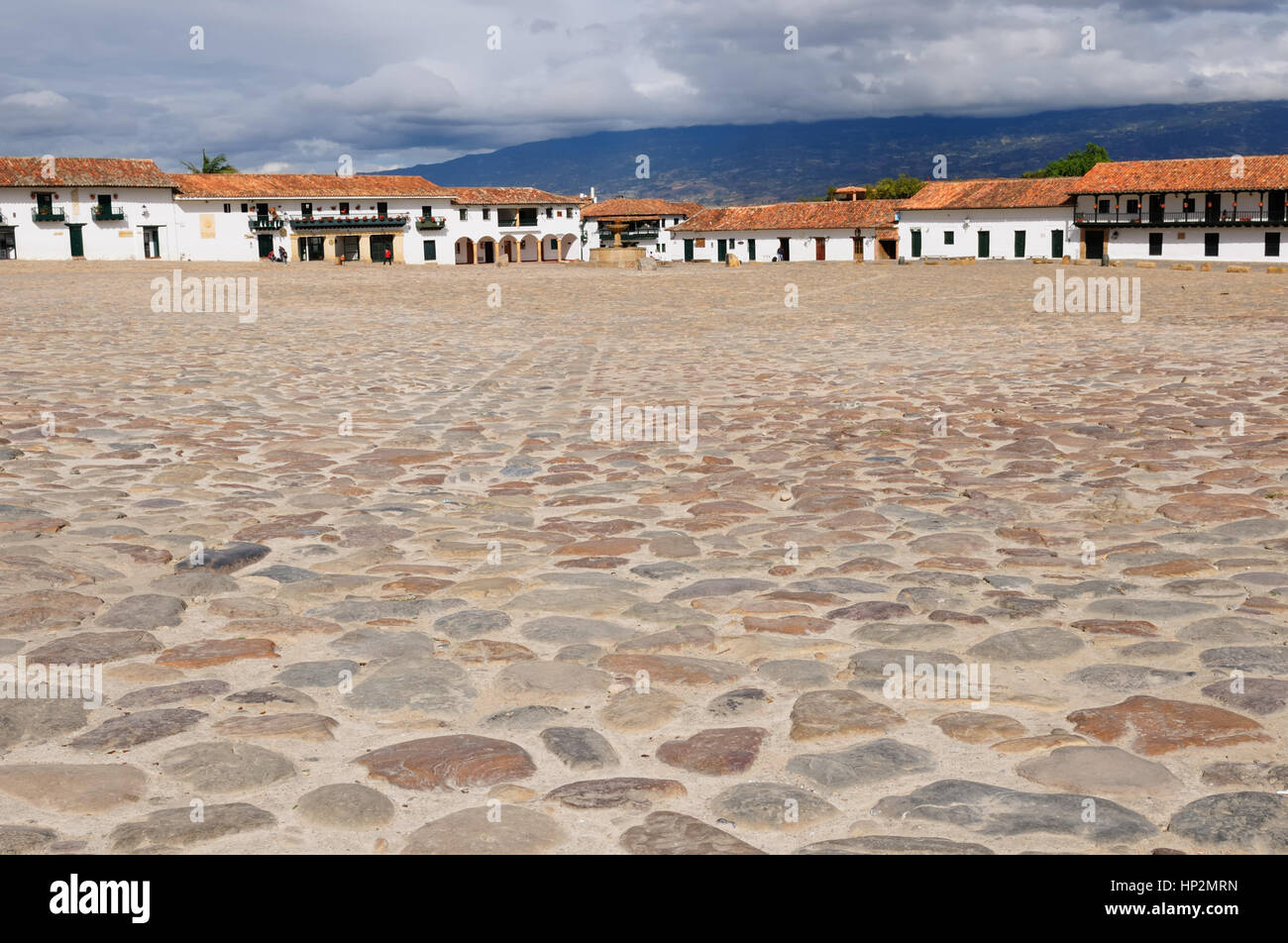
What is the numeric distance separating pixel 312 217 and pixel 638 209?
3036 cm

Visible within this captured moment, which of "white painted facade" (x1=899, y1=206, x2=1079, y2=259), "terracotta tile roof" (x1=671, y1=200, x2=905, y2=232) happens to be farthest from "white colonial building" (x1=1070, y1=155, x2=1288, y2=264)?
"terracotta tile roof" (x1=671, y1=200, x2=905, y2=232)

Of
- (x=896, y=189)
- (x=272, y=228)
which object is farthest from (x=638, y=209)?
(x=272, y=228)

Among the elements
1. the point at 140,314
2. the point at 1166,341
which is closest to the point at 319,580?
the point at 1166,341

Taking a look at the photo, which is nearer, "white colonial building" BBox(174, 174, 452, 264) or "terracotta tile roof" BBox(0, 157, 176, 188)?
"terracotta tile roof" BBox(0, 157, 176, 188)

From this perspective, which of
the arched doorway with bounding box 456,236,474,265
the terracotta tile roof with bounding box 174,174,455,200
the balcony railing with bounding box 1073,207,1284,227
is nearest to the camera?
the balcony railing with bounding box 1073,207,1284,227

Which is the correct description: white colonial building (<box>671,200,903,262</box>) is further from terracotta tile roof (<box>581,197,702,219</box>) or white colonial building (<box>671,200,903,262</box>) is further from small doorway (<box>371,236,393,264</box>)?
small doorway (<box>371,236,393,264</box>)

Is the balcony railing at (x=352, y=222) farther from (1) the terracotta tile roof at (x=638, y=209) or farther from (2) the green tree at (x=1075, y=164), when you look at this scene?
(2) the green tree at (x=1075, y=164)

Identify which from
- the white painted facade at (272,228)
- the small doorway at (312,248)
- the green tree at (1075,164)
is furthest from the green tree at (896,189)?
the small doorway at (312,248)

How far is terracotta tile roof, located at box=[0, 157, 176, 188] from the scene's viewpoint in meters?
58.7

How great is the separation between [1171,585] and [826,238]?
70578 mm

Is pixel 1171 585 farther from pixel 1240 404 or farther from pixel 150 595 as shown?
pixel 1240 404

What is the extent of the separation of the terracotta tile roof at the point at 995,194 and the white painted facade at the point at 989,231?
0.39 meters

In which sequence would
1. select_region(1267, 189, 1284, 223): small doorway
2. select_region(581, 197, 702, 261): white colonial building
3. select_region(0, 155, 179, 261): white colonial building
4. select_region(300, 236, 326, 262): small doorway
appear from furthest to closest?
select_region(581, 197, 702, 261): white colonial building
select_region(300, 236, 326, 262): small doorway
select_region(0, 155, 179, 261): white colonial building
select_region(1267, 189, 1284, 223): small doorway

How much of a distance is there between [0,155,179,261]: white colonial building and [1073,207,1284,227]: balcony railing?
48738 millimetres
